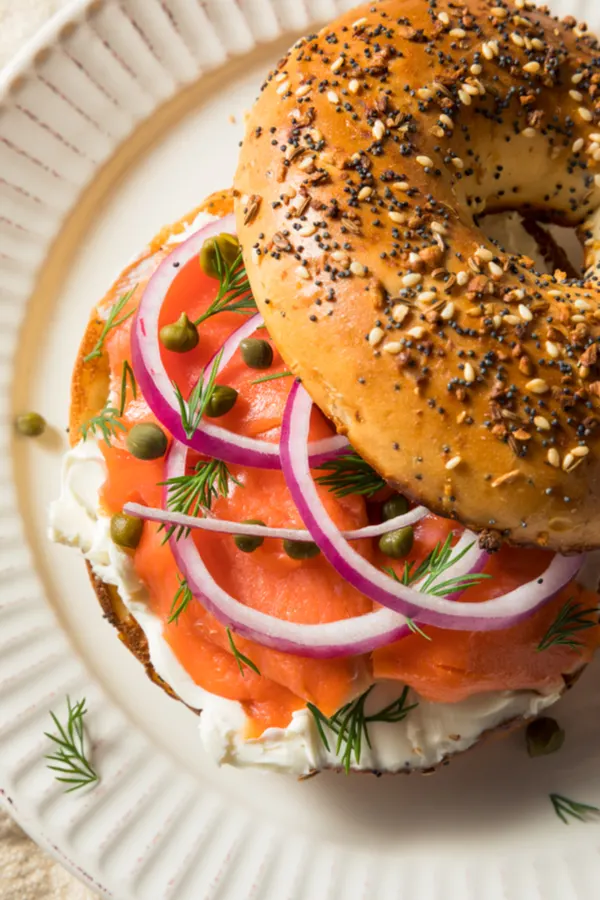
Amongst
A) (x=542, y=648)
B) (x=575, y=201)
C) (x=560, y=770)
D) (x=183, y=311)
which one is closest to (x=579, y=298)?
(x=575, y=201)

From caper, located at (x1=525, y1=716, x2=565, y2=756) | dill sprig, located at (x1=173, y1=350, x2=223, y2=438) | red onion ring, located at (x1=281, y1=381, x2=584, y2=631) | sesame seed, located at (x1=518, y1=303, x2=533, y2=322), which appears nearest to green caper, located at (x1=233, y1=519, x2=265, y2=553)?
red onion ring, located at (x1=281, y1=381, x2=584, y2=631)

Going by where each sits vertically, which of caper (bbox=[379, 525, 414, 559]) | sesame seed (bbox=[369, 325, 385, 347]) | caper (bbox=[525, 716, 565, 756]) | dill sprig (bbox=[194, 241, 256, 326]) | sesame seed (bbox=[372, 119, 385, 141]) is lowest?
caper (bbox=[525, 716, 565, 756])

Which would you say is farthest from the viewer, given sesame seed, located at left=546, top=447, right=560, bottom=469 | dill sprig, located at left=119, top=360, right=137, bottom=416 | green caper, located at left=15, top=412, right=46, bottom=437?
green caper, located at left=15, top=412, right=46, bottom=437

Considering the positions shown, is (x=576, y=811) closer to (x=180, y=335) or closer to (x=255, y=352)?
(x=255, y=352)

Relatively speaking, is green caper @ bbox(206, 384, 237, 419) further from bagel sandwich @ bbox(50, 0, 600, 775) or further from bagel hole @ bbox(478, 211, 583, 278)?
bagel hole @ bbox(478, 211, 583, 278)

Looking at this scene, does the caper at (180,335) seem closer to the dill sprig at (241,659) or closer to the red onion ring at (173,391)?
the red onion ring at (173,391)

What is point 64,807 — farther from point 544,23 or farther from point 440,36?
point 544,23
